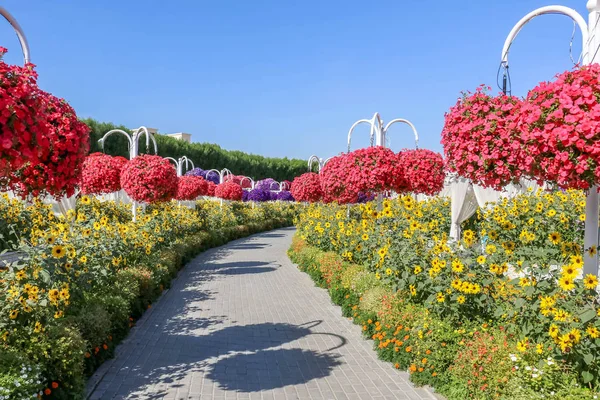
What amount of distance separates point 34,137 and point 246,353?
4.01 metres

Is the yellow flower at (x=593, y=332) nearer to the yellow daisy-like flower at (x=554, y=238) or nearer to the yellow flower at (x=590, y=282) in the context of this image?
the yellow flower at (x=590, y=282)

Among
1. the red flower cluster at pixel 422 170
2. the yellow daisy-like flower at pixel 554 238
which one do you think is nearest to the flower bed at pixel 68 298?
the yellow daisy-like flower at pixel 554 238

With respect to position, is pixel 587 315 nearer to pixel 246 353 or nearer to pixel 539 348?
pixel 539 348

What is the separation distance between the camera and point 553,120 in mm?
3471

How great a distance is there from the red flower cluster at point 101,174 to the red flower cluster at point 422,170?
667 cm

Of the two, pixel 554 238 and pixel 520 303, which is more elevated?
pixel 554 238

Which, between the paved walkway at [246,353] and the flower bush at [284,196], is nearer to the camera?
the paved walkway at [246,353]

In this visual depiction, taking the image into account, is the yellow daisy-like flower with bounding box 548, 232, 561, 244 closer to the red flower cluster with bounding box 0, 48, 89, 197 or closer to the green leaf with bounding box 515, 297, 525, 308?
the green leaf with bounding box 515, 297, 525, 308

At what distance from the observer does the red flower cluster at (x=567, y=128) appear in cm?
326

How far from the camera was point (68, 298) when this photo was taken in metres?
5.07

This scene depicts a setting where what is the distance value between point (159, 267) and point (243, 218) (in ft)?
51.3

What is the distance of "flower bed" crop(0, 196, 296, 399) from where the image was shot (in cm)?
412

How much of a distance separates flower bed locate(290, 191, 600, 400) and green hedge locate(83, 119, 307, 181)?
1132 inches

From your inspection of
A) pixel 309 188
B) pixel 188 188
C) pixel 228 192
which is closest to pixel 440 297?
pixel 309 188
